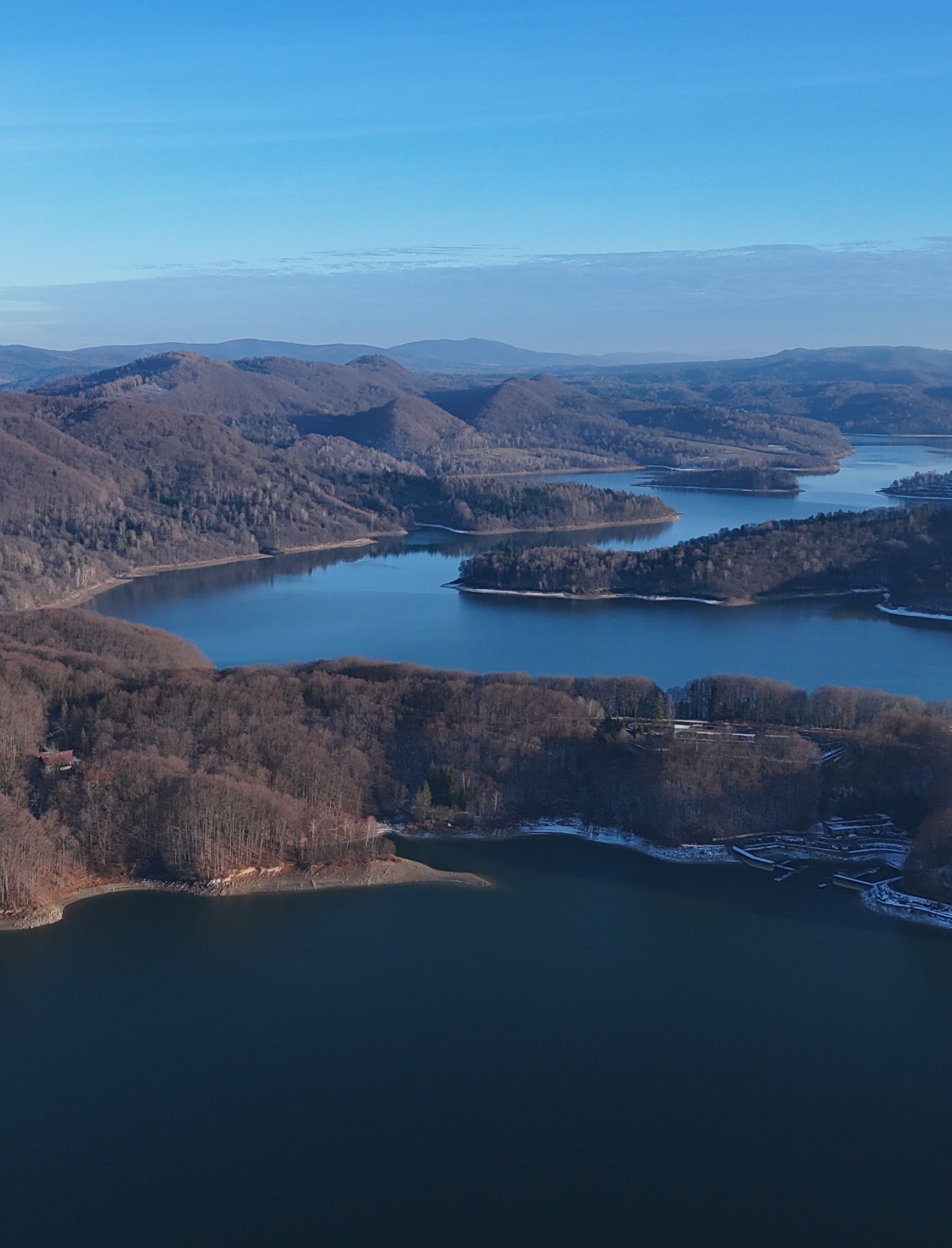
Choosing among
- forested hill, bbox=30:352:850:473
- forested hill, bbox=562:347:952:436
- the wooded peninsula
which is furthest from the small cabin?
forested hill, bbox=562:347:952:436

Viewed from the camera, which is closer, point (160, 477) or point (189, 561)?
point (189, 561)

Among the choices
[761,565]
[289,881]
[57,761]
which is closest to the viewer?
[289,881]

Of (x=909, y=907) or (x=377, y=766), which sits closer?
(x=909, y=907)

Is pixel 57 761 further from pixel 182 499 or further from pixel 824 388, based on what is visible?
pixel 824 388

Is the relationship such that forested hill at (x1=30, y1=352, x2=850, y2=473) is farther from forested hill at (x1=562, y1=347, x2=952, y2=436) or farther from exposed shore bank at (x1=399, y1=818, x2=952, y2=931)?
exposed shore bank at (x1=399, y1=818, x2=952, y2=931)

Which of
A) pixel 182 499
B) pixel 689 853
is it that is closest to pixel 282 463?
pixel 182 499

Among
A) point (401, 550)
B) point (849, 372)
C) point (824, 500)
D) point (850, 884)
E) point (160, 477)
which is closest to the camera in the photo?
point (850, 884)

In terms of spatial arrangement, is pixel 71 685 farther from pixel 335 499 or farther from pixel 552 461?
pixel 552 461

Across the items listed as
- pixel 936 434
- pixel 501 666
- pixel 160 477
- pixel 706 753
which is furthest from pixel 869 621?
pixel 936 434
